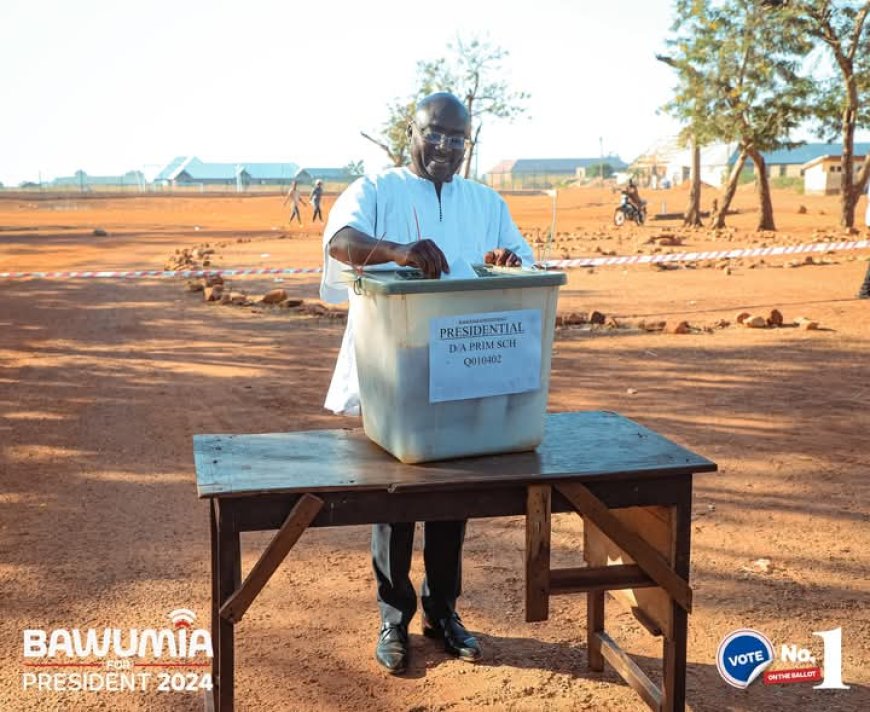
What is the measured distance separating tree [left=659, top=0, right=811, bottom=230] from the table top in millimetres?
24876

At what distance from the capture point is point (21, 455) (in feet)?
20.2

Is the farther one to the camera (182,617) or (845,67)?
(845,67)

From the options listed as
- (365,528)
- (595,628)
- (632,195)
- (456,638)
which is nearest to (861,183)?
(632,195)

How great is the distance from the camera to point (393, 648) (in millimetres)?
3602

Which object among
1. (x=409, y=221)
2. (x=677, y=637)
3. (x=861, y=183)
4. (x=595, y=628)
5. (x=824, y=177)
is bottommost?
(x=595, y=628)

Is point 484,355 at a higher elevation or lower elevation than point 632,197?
lower

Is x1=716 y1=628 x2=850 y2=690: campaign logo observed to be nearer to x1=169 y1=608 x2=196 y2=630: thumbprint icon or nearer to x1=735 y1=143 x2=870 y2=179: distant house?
x1=169 y1=608 x2=196 y2=630: thumbprint icon

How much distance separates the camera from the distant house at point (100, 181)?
80312mm

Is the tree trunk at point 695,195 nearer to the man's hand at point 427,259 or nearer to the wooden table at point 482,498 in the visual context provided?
the wooden table at point 482,498

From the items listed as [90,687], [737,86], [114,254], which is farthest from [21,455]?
[737,86]

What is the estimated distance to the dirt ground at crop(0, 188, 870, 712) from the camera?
3572 millimetres

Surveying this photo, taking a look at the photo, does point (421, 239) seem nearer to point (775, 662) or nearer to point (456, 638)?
point (456, 638)

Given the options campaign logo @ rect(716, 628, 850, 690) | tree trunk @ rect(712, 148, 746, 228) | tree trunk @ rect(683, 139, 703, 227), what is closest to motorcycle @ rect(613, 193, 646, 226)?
tree trunk @ rect(683, 139, 703, 227)

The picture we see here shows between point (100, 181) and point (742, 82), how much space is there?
88.4 metres
